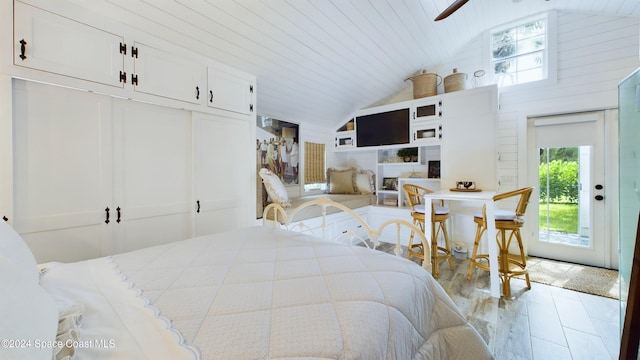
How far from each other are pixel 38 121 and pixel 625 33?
5227 mm

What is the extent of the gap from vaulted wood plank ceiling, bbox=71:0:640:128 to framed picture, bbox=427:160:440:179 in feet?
4.48

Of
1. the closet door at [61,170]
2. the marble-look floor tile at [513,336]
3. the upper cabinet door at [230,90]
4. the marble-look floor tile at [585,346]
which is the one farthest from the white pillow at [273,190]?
the marble-look floor tile at [585,346]

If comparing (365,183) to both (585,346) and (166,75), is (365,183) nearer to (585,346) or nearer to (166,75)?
(585,346)

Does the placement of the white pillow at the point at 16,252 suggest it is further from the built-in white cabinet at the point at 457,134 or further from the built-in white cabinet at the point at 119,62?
the built-in white cabinet at the point at 457,134

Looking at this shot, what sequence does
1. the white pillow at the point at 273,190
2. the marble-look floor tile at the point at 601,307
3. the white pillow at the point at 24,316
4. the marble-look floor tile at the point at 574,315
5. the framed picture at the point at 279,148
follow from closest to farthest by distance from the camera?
the white pillow at the point at 24,316, the marble-look floor tile at the point at 574,315, the marble-look floor tile at the point at 601,307, the white pillow at the point at 273,190, the framed picture at the point at 279,148

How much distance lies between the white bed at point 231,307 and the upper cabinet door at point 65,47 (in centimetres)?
119

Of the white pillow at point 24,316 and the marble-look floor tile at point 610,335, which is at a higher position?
the white pillow at point 24,316

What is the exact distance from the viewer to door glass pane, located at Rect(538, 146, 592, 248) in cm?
298

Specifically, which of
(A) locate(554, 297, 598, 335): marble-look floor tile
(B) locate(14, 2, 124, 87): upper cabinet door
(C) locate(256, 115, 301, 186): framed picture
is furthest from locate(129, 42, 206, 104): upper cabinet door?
(A) locate(554, 297, 598, 335): marble-look floor tile

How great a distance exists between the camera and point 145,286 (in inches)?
38.0

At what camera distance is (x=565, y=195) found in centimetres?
308

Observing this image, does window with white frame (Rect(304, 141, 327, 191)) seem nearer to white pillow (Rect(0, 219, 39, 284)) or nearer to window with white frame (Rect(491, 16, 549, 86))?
window with white frame (Rect(491, 16, 549, 86))

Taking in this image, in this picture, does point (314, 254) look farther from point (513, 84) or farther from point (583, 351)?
point (513, 84)

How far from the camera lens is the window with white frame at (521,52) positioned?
3.16 meters
